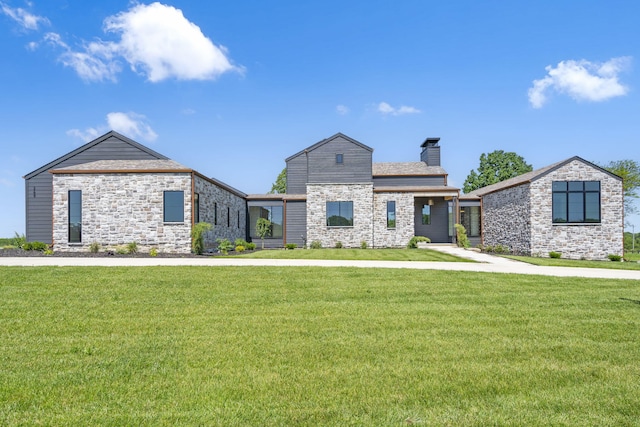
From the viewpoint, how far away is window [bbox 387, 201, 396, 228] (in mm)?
23109

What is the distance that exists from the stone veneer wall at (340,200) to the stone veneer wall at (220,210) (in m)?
4.94

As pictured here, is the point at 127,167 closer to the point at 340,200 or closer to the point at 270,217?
the point at 270,217

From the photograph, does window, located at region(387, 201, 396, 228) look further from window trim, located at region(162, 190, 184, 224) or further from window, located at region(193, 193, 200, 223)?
window trim, located at region(162, 190, 184, 224)

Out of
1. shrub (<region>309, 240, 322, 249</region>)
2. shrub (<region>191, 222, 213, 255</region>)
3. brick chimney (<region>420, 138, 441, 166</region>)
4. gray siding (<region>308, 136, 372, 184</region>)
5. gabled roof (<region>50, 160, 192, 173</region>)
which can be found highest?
brick chimney (<region>420, 138, 441, 166</region>)

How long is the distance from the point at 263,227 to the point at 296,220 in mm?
2318

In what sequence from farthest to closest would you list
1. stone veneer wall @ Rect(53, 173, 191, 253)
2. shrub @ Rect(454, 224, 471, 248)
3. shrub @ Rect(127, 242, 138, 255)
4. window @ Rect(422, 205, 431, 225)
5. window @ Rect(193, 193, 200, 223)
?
window @ Rect(422, 205, 431, 225)
shrub @ Rect(454, 224, 471, 248)
window @ Rect(193, 193, 200, 223)
stone veneer wall @ Rect(53, 173, 191, 253)
shrub @ Rect(127, 242, 138, 255)

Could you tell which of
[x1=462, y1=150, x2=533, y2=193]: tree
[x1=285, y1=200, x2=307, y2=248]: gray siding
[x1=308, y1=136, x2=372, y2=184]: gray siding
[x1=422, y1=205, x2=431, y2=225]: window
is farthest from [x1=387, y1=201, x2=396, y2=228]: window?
[x1=462, y1=150, x2=533, y2=193]: tree

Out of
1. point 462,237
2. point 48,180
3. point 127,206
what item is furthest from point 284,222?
point 48,180

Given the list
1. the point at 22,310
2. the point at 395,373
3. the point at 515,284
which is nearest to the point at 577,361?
the point at 395,373

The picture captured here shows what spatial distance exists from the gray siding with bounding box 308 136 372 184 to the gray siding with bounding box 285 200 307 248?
1.89 metres

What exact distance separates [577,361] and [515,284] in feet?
16.7

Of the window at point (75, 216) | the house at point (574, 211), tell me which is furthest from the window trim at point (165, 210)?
the house at point (574, 211)

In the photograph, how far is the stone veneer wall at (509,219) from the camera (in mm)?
19141

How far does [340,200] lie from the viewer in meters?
23.2
